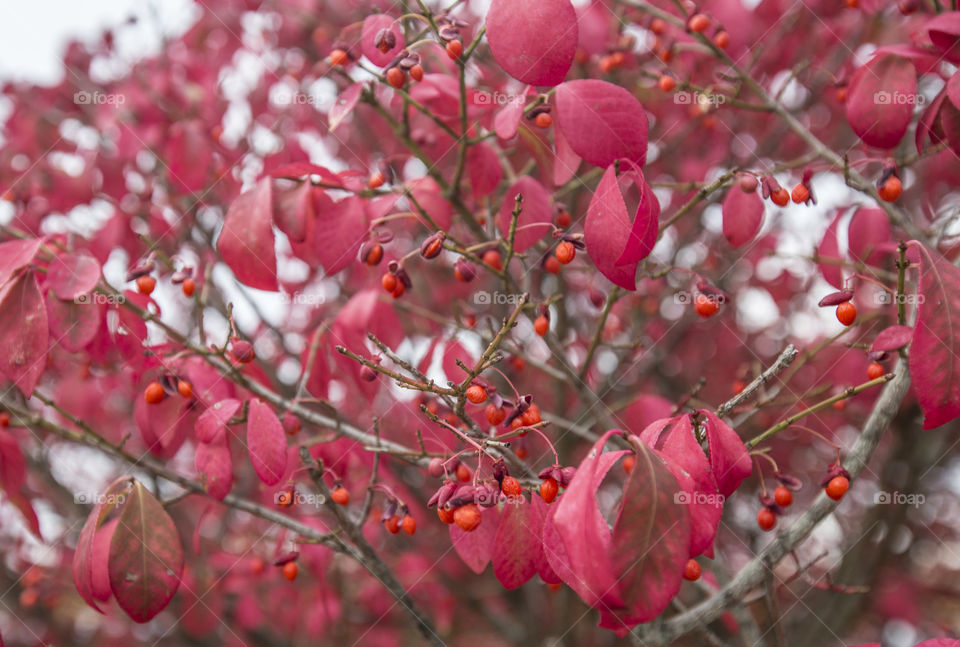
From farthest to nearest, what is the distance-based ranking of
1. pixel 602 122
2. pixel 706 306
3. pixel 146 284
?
1. pixel 146 284
2. pixel 706 306
3. pixel 602 122

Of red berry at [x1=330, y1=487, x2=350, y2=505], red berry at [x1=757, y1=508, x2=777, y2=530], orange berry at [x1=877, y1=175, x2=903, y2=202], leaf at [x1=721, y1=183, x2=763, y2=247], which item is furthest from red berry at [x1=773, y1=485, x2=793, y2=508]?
red berry at [x1=330, y1=487, x2=350, y2=505]

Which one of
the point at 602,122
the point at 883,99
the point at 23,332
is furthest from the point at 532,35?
the point at 23,332

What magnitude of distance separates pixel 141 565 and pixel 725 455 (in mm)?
988

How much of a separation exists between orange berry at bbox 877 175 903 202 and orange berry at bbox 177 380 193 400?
1.43 metres

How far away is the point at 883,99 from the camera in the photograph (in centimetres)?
126

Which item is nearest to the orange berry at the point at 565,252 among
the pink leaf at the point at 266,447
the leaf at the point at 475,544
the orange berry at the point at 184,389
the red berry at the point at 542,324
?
the red berry at the point at 542,324

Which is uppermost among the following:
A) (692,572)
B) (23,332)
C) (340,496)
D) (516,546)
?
(23,332)

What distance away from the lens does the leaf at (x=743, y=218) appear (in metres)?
1.36

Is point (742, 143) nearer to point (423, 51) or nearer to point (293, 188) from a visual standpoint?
point (423, 51)

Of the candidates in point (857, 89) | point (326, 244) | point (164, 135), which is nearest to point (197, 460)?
point (326, 244)

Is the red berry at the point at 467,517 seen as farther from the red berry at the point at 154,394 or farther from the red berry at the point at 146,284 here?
the red berry at the point at 146,284

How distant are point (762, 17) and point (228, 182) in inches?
83.6

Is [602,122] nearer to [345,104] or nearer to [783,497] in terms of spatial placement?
[345,104]

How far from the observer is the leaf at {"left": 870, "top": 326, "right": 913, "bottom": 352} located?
1109 mm
